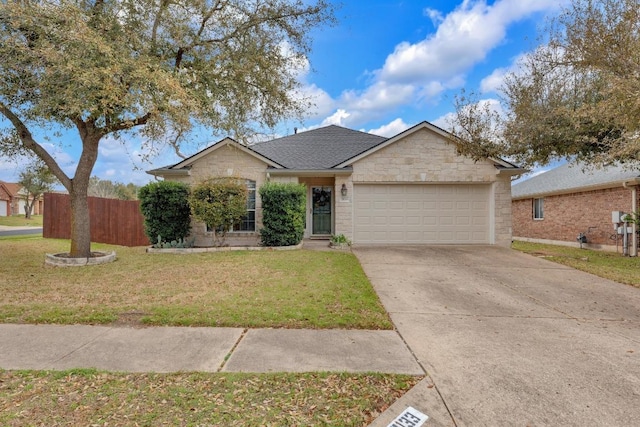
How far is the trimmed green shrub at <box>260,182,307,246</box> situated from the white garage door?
8.04ft

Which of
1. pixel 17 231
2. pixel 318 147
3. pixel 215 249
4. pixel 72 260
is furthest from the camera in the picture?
pixel 17 231

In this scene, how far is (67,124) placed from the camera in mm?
9055

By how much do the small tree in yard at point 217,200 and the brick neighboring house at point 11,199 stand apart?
143 feet

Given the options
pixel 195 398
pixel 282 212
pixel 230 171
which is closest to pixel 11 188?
pixel 230 171

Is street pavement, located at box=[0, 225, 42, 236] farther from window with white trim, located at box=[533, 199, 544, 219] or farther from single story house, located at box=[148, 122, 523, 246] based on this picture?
window with white trim, located at box=[533, 199, 544, 219]

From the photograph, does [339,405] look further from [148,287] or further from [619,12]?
[619,12]

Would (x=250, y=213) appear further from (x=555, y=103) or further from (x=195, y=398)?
(x=555, y=103)

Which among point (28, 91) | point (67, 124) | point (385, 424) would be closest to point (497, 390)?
point (385, 424)

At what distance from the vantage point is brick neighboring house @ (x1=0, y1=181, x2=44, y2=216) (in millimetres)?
39594

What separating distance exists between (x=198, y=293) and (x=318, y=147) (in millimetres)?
10385

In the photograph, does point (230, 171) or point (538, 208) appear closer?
point (230, 171)

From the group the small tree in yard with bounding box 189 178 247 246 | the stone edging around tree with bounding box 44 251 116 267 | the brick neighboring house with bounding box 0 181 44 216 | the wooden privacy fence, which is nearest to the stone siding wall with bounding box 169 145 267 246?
the small tree in yard with bounding box 189 178 247 246

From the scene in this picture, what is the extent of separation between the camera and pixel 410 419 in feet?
8.04

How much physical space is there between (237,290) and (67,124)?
7.22m
